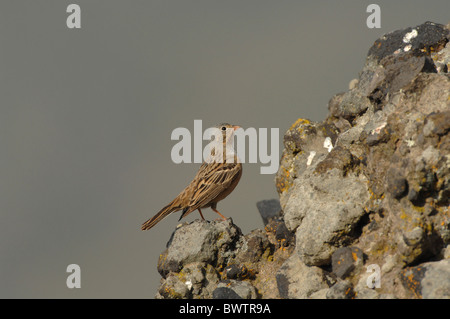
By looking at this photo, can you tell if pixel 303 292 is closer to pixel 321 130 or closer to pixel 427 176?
pixel 427 176

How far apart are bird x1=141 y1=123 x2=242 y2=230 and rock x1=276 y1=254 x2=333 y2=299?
136 inches

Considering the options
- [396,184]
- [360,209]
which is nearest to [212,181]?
[360,209]

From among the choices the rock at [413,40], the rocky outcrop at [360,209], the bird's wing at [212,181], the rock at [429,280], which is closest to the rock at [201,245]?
the rocky outcrop at [360,209]

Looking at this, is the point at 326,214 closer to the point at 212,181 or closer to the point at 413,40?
the point at 212,181

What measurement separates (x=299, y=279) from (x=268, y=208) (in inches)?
246

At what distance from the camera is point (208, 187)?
16609mm

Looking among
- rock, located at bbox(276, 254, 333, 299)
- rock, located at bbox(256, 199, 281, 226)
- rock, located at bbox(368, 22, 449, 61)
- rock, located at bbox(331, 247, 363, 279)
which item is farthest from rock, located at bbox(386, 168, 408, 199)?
rock, located at bbox(256, 199, 281, 226)

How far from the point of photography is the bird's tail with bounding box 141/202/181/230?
53.6ft

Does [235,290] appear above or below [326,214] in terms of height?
below

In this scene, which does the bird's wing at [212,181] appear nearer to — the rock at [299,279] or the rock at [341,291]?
the rock at [299,279]

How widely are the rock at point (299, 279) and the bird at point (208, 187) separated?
3452mm

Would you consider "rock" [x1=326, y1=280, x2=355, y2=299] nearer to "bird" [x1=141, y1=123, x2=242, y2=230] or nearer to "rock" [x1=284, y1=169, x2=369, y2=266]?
"rock" [x1=284, y1=169, x2=369, y2=266]

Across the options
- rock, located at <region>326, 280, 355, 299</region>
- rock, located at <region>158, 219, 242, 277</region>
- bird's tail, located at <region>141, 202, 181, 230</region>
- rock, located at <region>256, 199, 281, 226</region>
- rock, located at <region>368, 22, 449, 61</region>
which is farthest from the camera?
rock, located at <region>256, 199, 281, 226</region>

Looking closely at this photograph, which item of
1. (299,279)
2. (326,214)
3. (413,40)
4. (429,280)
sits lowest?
(299,279)
